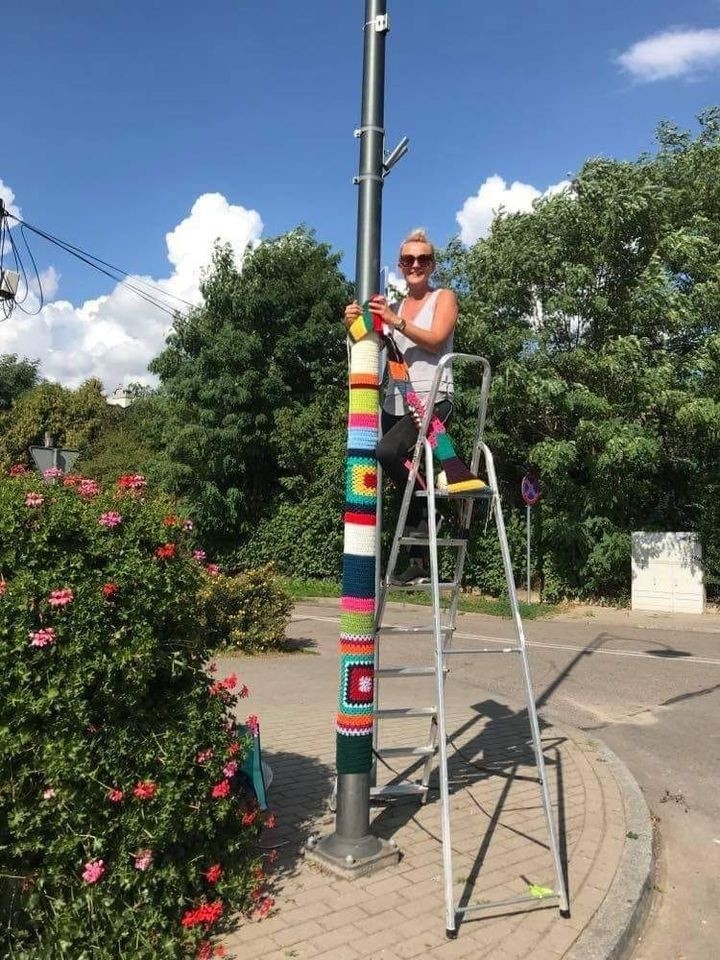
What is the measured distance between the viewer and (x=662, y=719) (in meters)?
7.84

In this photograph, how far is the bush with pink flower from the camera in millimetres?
2842

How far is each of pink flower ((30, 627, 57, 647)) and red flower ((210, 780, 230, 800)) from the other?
37.1 inches

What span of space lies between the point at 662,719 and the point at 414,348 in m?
5.27

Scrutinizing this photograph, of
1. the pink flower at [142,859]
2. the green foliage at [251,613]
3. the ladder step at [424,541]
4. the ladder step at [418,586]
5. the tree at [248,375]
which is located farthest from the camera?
the tree at [248,375]

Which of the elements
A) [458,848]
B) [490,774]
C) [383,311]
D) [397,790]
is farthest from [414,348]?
[490,774]

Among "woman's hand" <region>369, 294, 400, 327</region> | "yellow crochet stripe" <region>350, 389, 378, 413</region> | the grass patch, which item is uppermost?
"woman's hand" <region>369, 294, 400, 327</region>

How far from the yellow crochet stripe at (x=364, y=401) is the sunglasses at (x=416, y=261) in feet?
2.83

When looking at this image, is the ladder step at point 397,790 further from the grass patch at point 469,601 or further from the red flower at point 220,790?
the grass patch at point 469,601

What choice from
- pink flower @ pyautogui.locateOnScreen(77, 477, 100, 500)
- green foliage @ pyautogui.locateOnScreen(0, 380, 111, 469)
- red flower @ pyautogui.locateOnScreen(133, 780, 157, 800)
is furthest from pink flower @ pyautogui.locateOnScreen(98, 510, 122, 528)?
green foliage @ pyautogui.locateOnScreen(0, 380, 111, 469)

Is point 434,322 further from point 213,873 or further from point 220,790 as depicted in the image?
point 213,873

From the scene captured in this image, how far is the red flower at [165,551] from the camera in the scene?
333cm

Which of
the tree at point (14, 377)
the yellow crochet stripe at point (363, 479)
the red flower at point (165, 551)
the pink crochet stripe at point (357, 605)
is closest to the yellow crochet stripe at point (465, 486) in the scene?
the yellow crochet stripe at point (363, 479)

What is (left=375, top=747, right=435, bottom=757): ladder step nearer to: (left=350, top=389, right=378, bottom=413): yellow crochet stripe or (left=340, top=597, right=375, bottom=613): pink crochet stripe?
(left=340, top=597, right=375, bottom=613): pink crochet stripe

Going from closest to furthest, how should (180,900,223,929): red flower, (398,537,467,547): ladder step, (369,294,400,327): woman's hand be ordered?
(180,900,223,929): red flower < (369,294,400,327): woman's hand < (398,537,467,547): ladder step
